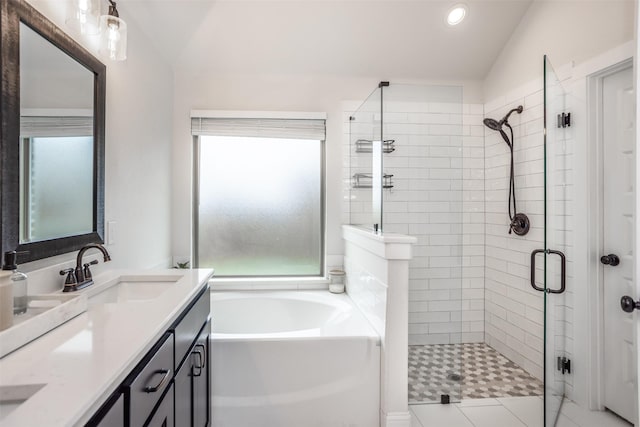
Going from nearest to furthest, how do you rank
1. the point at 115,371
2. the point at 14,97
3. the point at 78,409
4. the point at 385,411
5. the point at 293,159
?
the point at 78,409 → the point at 115,371 → the point at 14,97 → the point at 385,411 → the point at 293,159

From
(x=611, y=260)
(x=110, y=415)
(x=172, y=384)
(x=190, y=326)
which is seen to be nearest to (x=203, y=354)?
(x=190, y=326)

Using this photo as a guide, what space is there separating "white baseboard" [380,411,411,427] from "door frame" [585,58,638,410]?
47.6 inches

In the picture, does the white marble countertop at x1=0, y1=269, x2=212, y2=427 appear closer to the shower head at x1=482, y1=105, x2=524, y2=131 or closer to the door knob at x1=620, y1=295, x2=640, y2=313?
the door knob at x1=620, y1=295, x2=640, y2=313

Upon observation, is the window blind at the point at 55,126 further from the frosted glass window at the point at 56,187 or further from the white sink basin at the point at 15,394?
the white sink basin at the point at 15,394

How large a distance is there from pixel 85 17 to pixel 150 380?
140 cm

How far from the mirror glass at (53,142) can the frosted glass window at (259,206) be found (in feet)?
4.96

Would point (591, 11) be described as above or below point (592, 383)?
above

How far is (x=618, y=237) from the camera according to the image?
83.1 inches

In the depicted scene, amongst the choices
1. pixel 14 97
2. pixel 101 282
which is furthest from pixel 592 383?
pixel 14 97

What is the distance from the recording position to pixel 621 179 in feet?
6.84

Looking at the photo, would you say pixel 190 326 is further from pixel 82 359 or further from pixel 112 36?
pixel 112 36

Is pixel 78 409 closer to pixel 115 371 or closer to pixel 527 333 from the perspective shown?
pixel 115 371

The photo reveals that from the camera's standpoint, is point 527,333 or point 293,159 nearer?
point 527,333

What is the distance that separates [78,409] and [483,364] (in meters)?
2.97
